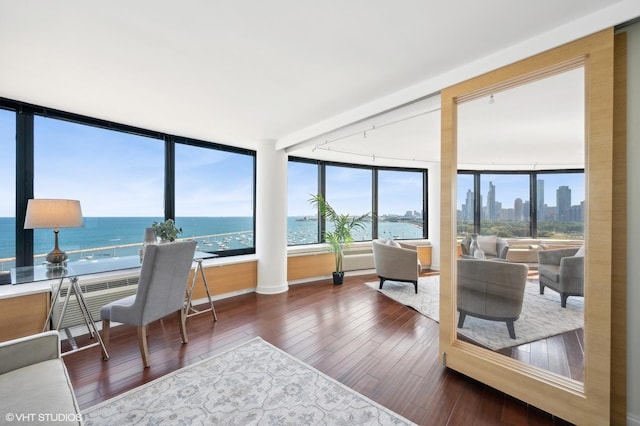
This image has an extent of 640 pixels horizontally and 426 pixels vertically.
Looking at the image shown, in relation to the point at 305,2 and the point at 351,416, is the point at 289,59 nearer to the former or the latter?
the point at 305,2

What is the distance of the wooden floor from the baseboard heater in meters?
0.26

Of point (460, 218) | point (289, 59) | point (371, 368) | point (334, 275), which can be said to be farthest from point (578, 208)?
point (334, 275)

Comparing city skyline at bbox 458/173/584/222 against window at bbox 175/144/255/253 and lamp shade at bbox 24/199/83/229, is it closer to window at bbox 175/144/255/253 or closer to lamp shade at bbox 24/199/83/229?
lamp shade at bbox 24/199/83/229

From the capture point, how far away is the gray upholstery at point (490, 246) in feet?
7.61

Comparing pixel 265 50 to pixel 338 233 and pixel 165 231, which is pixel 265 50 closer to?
pixel 165 231

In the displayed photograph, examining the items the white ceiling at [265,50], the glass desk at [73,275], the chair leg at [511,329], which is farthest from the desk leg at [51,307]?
the chair leg at [511,329]

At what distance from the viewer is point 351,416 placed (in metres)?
1.71

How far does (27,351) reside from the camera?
1.46 meters

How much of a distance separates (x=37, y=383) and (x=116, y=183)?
3.05 meters

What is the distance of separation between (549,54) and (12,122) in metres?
5.04

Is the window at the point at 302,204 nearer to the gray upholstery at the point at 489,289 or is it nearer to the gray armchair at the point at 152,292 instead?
the gray armchair at the point at 152,292

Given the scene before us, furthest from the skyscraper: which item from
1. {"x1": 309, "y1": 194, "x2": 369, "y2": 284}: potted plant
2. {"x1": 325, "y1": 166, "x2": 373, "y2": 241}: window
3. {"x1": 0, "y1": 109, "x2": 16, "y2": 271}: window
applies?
{"x1": 0, "y1": 109, "x2": 16, "y2": 271}: window

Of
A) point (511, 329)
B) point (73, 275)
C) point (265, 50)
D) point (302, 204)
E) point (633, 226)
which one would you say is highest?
point (265, 50)

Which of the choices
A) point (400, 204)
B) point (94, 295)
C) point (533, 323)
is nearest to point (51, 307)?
point (94, 295)
